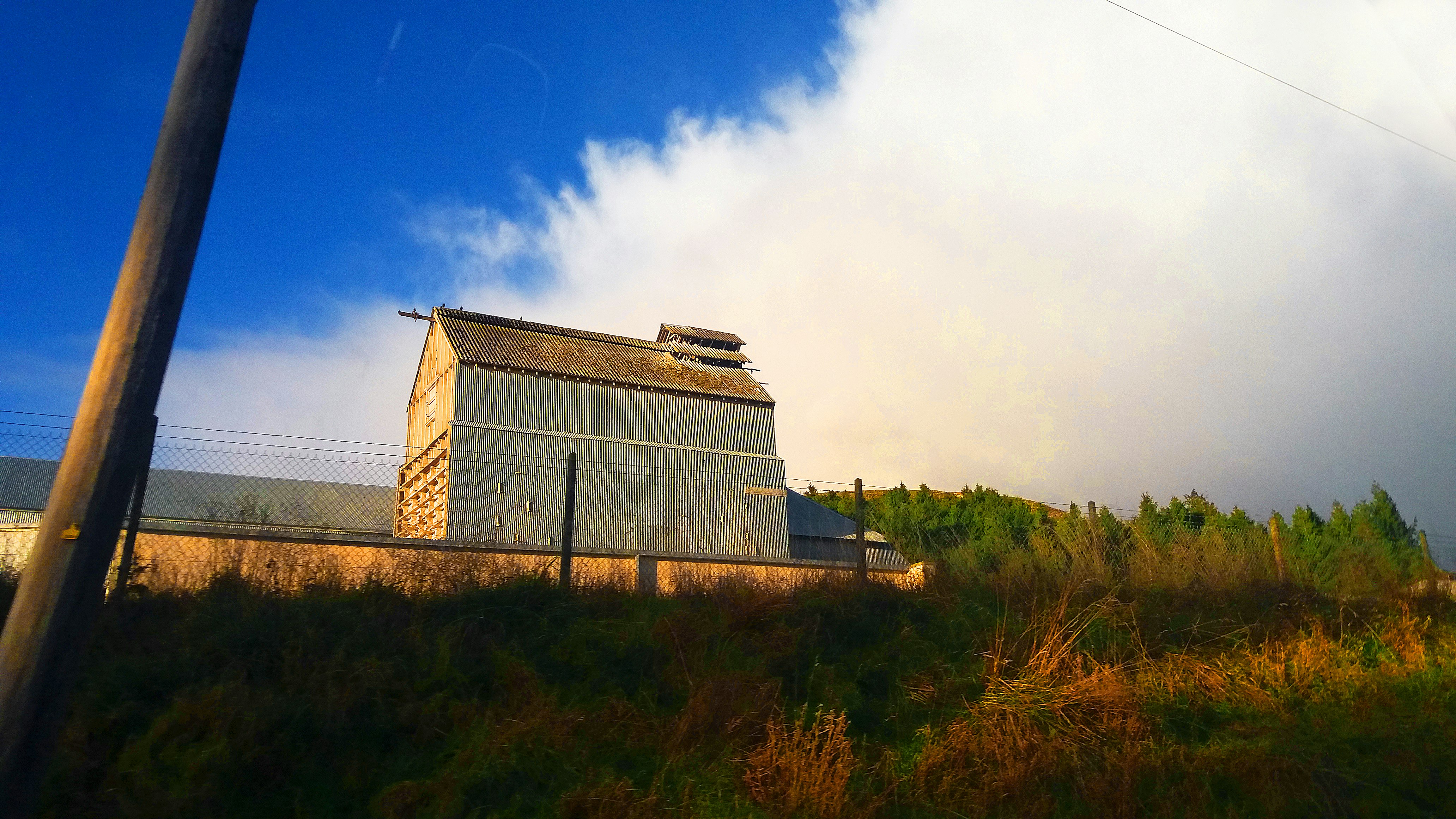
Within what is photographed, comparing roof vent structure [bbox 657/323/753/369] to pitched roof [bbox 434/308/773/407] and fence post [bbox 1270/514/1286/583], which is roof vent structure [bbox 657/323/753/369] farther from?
fence post [bbox 1270/514/1286/583]

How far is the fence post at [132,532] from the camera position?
24.8 feet

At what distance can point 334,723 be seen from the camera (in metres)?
5.99

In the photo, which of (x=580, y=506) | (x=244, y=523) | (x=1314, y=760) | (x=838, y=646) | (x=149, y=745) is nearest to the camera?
(x=149, y=745)

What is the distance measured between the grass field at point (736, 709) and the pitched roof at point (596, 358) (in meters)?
21.0

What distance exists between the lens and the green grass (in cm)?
559

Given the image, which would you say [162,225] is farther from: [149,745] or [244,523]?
[244,523]

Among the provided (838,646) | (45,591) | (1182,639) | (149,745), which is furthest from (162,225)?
(1182,639)

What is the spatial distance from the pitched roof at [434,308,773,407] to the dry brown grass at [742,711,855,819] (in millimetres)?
23817

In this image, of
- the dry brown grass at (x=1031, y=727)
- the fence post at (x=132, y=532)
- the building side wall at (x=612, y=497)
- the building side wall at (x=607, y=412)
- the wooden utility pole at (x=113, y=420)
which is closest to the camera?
the wooden utility pole at (x=113, y=420)

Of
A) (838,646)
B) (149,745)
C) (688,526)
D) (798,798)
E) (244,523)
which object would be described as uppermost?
(688,526)

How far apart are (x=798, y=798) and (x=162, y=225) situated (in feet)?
16.0

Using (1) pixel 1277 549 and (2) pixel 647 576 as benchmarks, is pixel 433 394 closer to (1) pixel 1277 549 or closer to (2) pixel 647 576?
(2) pixel 647 576

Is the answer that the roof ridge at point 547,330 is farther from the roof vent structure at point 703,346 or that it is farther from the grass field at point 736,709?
the grass field at point 736,709

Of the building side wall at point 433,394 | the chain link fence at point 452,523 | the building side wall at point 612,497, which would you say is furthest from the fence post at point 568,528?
the building side wall at point 433,394
